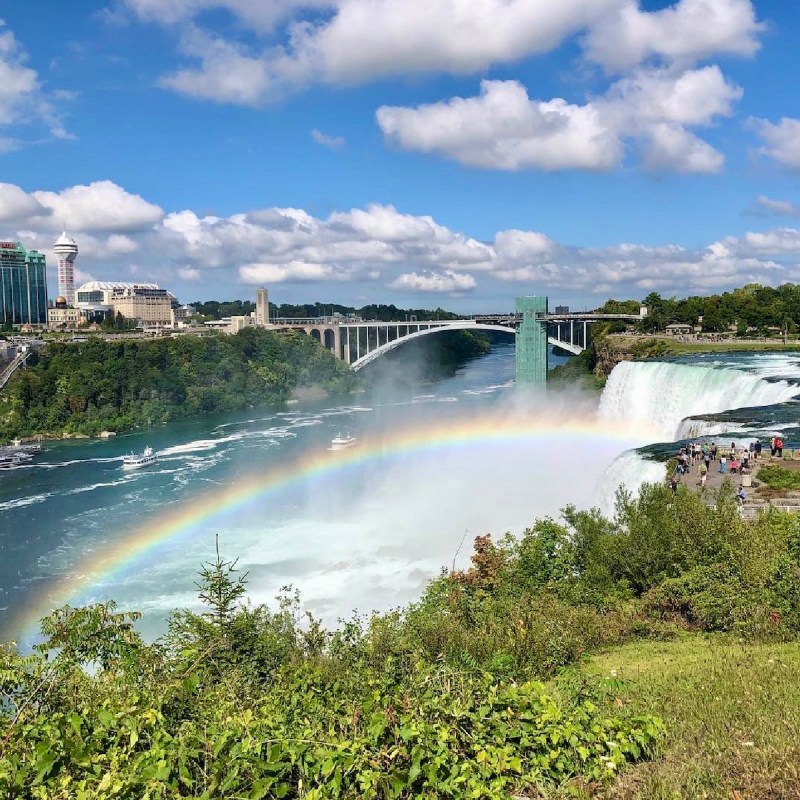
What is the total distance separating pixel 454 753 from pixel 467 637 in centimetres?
362

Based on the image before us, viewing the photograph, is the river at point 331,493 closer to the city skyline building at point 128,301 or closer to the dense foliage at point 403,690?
the dense foliage at point 403,690

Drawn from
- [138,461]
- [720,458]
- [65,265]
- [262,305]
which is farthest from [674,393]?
[65,265]

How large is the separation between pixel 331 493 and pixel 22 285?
7408cm

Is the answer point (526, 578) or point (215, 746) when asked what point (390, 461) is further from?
point (215, 746)

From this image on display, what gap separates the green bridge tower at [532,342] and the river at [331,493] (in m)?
8.37

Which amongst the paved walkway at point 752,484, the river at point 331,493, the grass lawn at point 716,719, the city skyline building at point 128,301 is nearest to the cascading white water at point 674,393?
the river at point 331,493

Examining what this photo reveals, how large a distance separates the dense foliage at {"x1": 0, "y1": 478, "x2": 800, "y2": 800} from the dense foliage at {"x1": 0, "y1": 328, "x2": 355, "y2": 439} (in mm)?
32609

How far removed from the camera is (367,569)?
15234mm

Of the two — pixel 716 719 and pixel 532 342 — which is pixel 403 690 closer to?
pixel 716 719

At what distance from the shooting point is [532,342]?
4344 centimetres

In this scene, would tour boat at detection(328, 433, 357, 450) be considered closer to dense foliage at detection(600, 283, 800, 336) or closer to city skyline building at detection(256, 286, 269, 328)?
dense foliage at detection(600, 283, 800, 336)

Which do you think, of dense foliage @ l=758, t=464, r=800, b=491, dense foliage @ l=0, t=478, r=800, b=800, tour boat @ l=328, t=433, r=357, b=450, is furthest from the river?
dense foliage @ l=0, t=478, r=800, b=800

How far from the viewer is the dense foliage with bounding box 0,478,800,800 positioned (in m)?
3.04

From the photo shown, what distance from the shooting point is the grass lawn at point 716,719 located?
3174 mm
